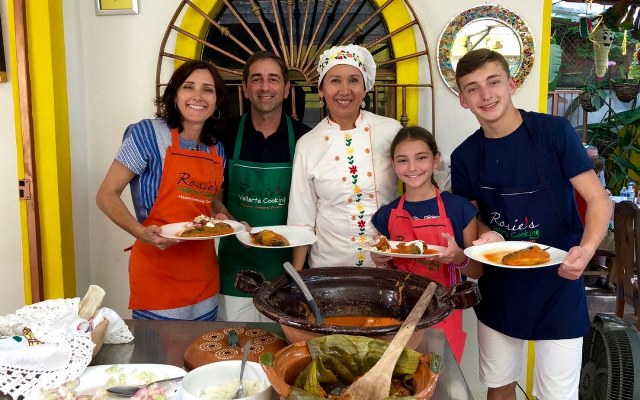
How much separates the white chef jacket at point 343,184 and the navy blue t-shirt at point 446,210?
78 millimetres

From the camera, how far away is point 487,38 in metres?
3.44

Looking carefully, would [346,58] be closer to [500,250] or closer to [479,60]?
[479,60]

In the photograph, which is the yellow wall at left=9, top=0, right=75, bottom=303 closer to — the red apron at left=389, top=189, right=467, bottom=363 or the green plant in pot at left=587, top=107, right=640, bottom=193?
the red apron at left=389, top=189, right=467, bottom=363

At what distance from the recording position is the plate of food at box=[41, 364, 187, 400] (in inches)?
47.1

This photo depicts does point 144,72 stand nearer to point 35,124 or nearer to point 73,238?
point 35,124

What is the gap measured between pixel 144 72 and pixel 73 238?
1128 mm

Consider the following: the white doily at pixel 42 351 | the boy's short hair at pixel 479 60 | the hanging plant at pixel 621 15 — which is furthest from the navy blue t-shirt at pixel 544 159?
the hanging plant at pixel 621 15

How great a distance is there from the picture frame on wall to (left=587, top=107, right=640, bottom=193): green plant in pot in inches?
278

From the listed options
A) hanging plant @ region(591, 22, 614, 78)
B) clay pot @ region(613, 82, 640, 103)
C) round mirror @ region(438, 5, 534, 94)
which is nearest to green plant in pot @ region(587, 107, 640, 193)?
clay pot @ region(613, 82, 640, 103)

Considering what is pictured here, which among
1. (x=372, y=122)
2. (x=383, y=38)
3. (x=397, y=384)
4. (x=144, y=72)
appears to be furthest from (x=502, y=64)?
(x=144, y=72)

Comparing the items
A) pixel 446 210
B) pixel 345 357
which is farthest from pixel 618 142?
pixel 345 357

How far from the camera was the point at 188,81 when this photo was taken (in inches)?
101

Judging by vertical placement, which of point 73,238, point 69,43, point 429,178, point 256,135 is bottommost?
point 73,238

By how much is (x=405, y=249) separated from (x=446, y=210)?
358mm
